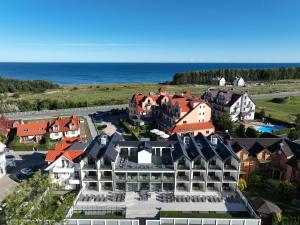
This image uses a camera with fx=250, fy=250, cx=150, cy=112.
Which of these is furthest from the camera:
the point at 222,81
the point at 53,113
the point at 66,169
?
the point at 222,81

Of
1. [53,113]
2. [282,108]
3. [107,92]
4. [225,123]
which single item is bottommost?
[53,113]

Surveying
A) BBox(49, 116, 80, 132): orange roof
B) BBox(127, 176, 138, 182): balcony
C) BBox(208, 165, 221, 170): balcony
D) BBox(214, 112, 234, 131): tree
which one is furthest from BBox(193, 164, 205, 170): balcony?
BBox(49, 116, 80, 132): orange roof

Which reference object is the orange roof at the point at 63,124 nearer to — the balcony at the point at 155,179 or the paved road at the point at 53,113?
the paved road at the point at 53,113

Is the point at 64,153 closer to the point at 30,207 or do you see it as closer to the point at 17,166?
the point at 17,166

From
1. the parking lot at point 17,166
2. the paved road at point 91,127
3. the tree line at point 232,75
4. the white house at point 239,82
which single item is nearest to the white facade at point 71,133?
the paved road at point 91,127

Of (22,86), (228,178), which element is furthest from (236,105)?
(22,86)

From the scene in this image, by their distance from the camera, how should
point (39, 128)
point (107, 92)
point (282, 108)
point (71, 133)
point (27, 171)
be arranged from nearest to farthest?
point (27, 171)
point (39, 128)
point (71, 133)
point (282, 108)
point (107, 92)
